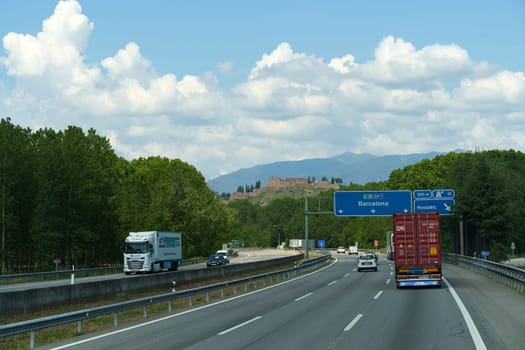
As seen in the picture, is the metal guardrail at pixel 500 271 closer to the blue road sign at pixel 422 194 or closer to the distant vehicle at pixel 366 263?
the blue road sign at pixel 422 194

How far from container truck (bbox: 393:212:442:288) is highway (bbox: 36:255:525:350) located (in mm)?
3549

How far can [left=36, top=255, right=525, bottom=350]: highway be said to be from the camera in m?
14.9

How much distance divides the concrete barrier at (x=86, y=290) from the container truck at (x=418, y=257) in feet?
38.6

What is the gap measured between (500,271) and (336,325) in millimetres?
22354

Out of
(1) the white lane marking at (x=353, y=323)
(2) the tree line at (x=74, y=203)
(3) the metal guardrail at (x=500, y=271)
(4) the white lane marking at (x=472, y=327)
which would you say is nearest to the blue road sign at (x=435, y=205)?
(3) the metal guardrail at (x=500, y=271)

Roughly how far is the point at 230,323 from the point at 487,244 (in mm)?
58936

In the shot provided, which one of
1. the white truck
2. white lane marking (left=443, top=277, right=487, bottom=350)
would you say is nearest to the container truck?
white lane marking (left=443, top=277, right=487, bottom=350)

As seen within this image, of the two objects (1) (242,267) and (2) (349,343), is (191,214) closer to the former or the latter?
(1) (242,267)

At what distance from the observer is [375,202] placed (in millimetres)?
64562

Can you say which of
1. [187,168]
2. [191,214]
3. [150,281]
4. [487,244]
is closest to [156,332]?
[150,281]

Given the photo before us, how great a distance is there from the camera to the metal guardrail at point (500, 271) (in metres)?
30.8

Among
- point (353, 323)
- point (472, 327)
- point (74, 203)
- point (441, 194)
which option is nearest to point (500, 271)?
point (472, 327)

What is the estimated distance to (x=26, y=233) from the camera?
229 ft

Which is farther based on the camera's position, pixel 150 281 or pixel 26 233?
pixel 26 233
